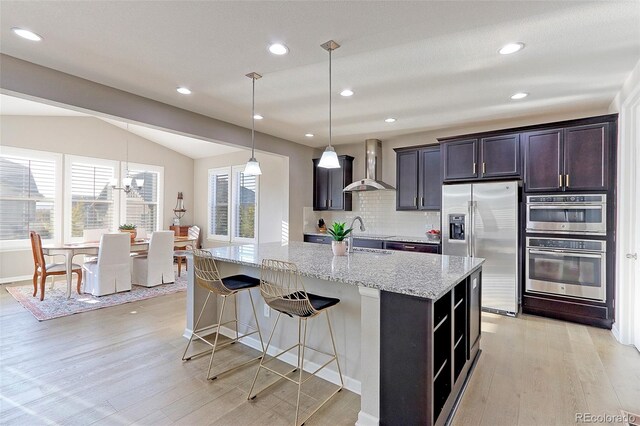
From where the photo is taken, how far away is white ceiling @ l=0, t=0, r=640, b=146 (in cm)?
205

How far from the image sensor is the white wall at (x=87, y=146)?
5.52 metres

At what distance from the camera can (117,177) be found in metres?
6.83

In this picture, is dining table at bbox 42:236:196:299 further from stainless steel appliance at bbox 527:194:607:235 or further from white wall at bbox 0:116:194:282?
stainless steel appliance at bbox 527:194:607:235

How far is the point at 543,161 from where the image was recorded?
3.85m

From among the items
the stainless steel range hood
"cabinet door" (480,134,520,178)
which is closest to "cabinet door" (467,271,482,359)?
"cabinet door" (480,134,520,178)

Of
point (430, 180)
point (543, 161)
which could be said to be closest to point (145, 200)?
point (430, 180)

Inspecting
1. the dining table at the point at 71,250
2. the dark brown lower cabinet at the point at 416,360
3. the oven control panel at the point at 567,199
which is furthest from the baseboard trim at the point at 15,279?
the oven control panel at the point at 567,199

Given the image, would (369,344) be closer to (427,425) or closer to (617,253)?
(427,425)

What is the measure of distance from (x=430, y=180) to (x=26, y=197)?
23.3 ft

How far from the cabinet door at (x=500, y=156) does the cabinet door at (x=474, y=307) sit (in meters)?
1.96

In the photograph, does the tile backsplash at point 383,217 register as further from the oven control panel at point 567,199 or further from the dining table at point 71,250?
the dining table at point 71,250

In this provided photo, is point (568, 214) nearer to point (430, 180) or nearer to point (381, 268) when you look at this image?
point (430, 180)

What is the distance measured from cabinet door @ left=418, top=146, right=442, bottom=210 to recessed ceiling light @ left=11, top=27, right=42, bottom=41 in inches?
179

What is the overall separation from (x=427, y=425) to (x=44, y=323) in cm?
418
